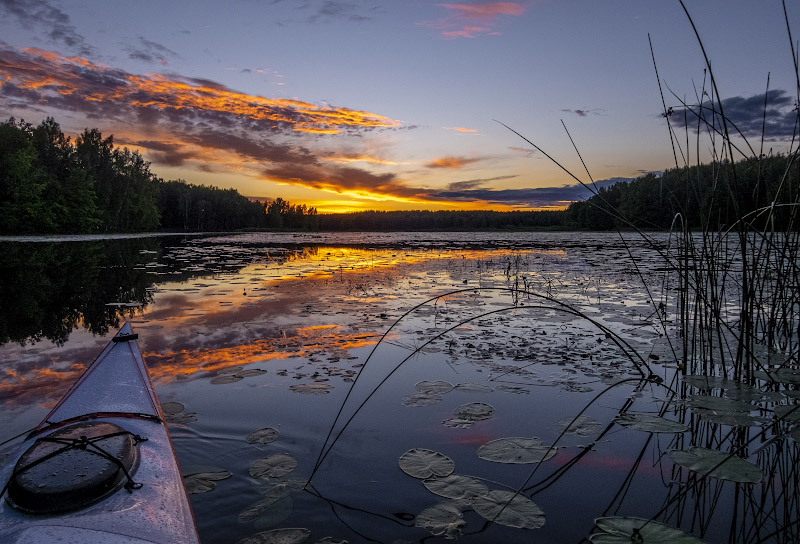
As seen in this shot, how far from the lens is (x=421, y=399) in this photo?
4566 millimetres

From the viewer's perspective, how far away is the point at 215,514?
9.02 feet

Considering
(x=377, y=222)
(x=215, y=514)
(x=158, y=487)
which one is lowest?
(x=215, y=514)

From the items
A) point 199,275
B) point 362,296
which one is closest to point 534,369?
point 362,296

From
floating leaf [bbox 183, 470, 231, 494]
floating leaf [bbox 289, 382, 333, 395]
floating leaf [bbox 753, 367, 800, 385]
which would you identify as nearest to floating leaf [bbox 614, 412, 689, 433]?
floating leaf [bbox 753, 367, 800, 385]

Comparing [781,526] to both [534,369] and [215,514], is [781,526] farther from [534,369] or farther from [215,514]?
[215,514]

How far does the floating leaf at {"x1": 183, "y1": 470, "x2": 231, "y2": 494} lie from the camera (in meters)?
2.98

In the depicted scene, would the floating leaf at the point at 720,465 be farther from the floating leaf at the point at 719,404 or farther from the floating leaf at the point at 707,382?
the floating leaf at the point at 707,382

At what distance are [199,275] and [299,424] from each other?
12536mm

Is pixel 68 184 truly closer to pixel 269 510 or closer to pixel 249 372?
pixel 249 372

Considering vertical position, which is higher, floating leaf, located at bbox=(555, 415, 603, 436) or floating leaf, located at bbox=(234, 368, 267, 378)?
floating leaf, located at bbox=(234, 368, 267, 378)

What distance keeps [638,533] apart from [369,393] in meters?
3.09

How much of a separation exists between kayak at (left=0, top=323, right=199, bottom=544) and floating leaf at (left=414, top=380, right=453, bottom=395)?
8.49 ft

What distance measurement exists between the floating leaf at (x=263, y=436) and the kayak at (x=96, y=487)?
719mm

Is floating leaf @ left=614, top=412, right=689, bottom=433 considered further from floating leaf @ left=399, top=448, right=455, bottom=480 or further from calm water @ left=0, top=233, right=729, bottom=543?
floating leaf @ left=399, top=448, right=455, bottom=480
